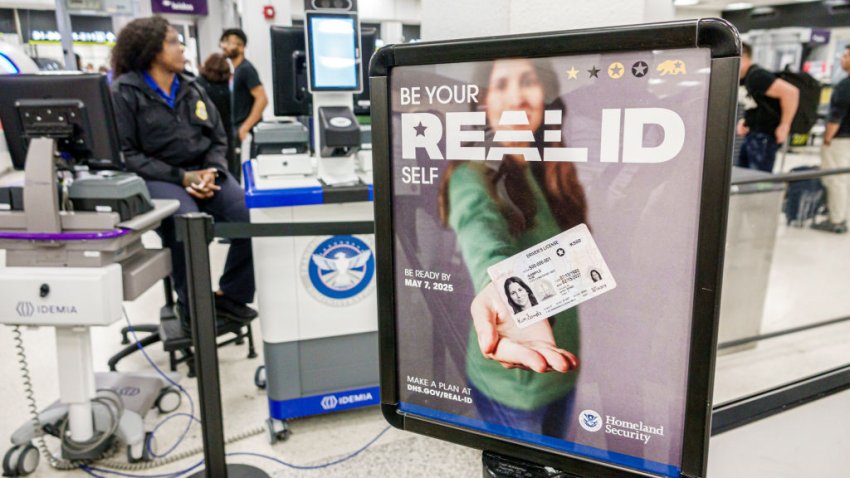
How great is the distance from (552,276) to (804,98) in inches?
228

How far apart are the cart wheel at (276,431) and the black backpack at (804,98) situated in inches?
196

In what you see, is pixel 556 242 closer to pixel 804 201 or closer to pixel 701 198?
pixel 701 198

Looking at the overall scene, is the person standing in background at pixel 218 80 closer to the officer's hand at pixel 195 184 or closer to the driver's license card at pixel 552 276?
the officer's hand at pixel 195 184

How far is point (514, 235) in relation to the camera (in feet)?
2.73

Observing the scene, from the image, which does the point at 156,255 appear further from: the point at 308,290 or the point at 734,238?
the point at 734,238

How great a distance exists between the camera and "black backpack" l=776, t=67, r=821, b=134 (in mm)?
5223

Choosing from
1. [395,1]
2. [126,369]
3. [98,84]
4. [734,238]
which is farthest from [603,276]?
[395,1]

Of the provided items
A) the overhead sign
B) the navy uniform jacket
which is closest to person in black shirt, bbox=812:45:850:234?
the navy uniform jacket

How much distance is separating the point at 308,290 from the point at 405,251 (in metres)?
1.59

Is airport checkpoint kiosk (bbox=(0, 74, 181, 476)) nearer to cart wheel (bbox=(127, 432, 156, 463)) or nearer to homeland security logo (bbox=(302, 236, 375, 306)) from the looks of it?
cart wheel (bbox=(127, 432, 156, 463))

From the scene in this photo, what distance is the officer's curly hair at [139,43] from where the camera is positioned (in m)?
2.86

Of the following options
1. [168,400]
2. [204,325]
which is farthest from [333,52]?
[168,400]

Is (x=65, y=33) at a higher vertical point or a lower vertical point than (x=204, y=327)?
higher

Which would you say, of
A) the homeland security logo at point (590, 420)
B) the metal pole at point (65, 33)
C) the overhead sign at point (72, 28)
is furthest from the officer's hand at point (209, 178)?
the overhead sign at point (72, 28)
